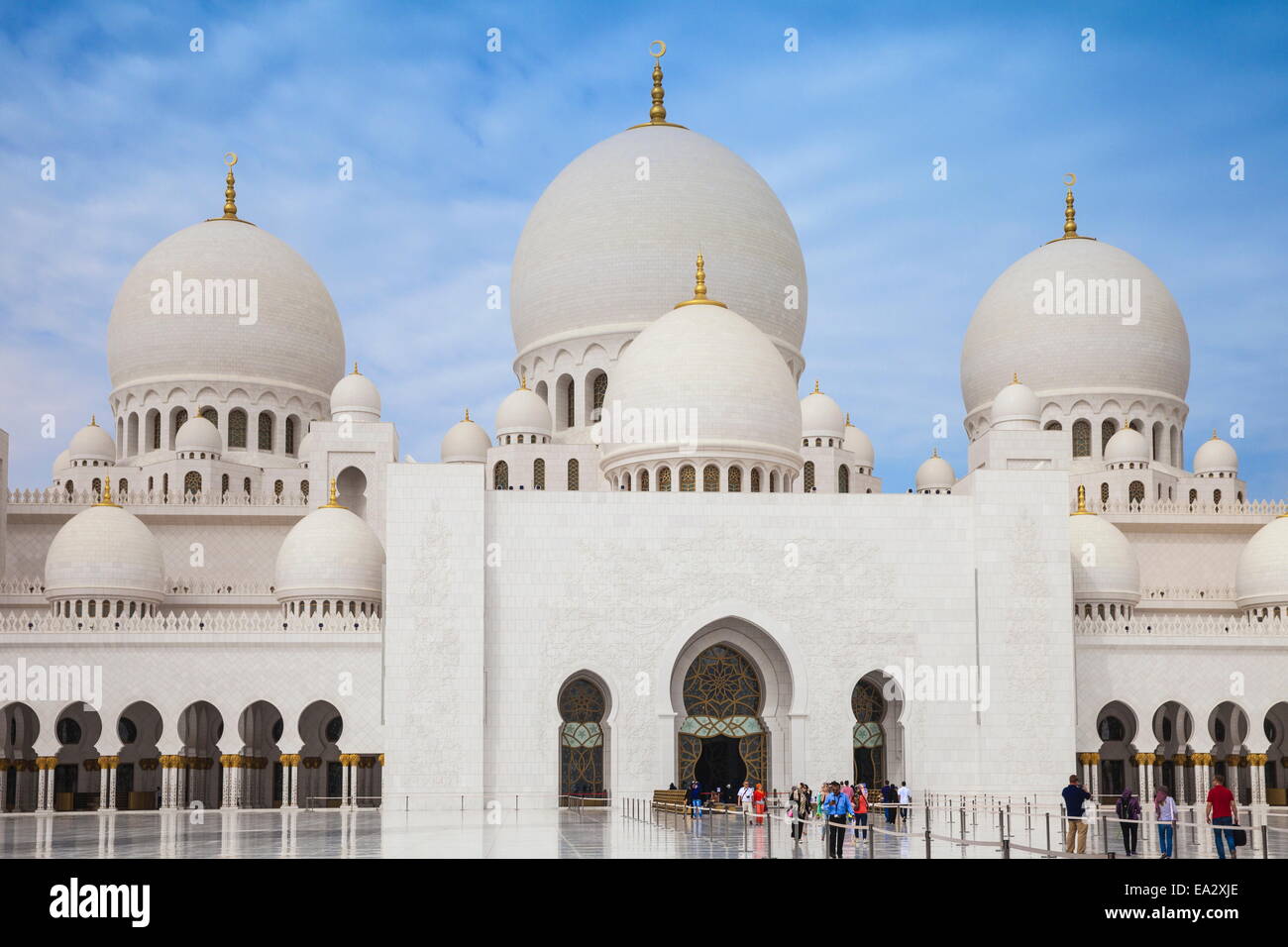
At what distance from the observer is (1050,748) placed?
27.2 m

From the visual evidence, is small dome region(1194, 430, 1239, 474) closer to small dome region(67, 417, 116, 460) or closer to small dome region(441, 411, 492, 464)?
small dome region(441, 411, 492, 464)

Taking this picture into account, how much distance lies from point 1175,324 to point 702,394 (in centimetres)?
1514

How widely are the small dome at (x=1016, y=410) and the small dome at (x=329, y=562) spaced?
1339 cm

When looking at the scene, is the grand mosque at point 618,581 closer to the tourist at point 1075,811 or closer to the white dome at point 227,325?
the white dome at point 227,325

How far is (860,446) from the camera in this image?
1487 inches

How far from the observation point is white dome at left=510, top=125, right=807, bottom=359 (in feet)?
112

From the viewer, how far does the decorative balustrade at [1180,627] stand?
29578 millimetres

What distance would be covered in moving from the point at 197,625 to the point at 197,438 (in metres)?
7.32

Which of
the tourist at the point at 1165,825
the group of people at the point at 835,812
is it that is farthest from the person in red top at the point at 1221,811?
the group of people at the point at 835,812

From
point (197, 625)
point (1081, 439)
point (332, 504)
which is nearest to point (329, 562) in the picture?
point (332, 504)

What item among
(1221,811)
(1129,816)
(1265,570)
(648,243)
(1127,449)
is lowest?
(1129,816)

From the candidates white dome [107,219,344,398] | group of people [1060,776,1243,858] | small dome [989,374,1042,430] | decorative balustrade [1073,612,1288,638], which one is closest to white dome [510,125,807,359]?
small dome [989,374,1042,430]

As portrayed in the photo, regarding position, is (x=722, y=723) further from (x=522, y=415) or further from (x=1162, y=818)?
(x=1162, y=818)

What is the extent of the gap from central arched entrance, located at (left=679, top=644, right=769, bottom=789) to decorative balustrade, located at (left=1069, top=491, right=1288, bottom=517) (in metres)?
10.7
